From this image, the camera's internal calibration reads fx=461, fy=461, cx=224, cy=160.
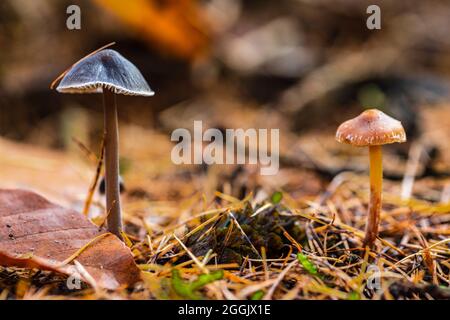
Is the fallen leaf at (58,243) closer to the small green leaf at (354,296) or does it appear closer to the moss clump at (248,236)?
the moss clump at (248,236)

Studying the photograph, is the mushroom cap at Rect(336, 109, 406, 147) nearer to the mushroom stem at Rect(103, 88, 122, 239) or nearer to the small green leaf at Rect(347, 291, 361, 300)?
the small green leaf at Rect(347, 291, 361, 300)

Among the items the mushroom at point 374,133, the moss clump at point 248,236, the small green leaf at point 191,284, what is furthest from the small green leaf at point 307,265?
the mushroom at point 374,133

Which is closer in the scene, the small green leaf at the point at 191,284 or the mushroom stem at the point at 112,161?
the small green leaf at the point at 191,284

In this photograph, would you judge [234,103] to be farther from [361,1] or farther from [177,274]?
[177,274]

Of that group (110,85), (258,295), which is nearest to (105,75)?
(110,85)

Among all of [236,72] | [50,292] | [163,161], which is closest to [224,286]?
[50,292]

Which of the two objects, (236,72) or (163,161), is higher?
(236,72)
